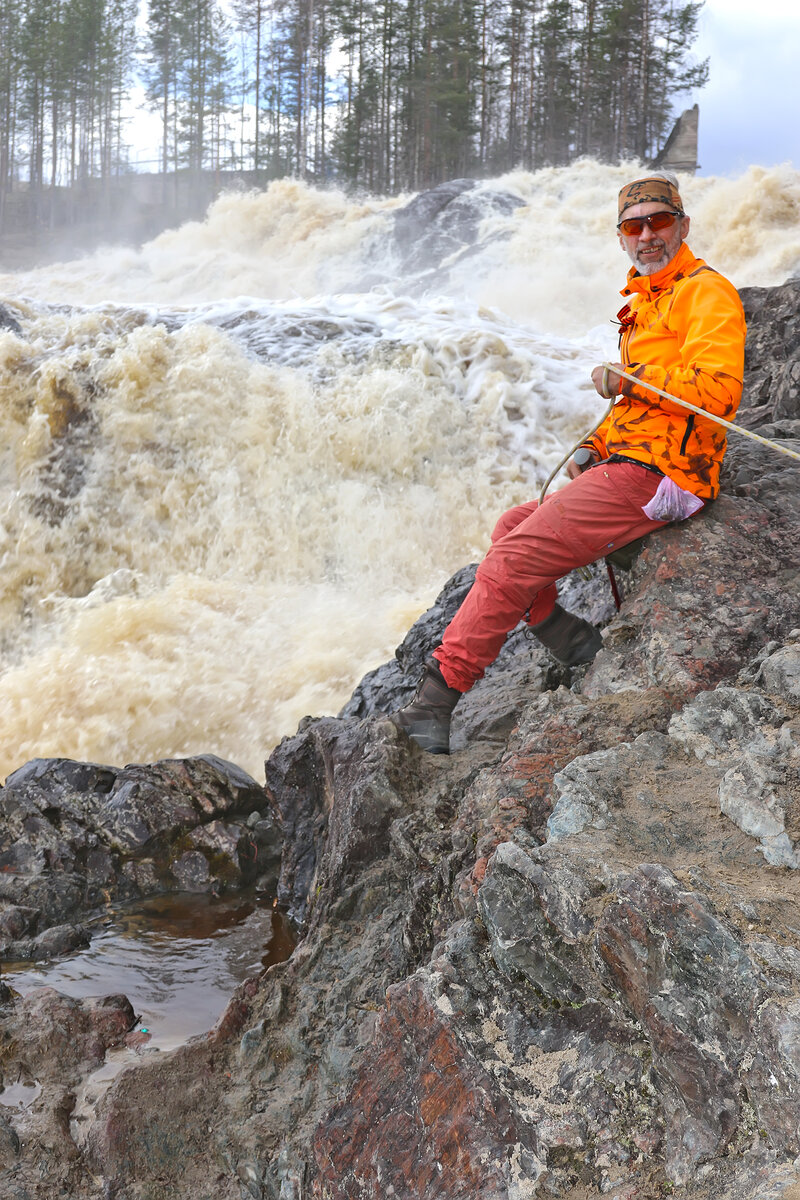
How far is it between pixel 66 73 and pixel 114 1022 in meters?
39.6

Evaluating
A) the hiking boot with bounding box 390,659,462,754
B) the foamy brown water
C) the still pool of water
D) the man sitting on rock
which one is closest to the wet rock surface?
the hiking boot with bounding box 390,659,462,754

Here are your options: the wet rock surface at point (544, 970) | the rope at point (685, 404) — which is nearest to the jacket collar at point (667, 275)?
the rope at point (685, 404)

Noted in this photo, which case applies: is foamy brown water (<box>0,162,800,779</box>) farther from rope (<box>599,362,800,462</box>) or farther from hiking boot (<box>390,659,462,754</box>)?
rope (<box>599,362,800,462</box>)

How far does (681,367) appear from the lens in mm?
2408

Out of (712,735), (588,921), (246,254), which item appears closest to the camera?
(588,921)

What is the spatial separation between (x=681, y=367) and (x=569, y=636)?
0.83 m

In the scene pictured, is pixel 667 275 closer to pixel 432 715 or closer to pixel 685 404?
pixel 685 404

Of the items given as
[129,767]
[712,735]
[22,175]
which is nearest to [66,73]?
[22,175]

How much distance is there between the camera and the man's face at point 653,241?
101 inches

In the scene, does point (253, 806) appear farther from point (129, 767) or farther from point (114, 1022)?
point (114, 1022)

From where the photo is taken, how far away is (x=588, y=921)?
4.91ft

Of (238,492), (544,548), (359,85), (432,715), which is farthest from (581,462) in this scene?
(359,85)

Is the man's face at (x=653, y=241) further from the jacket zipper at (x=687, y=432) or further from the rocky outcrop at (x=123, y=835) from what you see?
the rocky outcrop at (x=123, y=835)

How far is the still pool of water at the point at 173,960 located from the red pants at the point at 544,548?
53.0 inches
